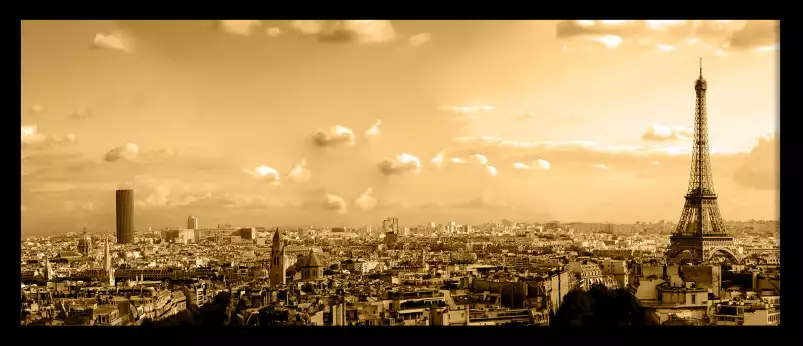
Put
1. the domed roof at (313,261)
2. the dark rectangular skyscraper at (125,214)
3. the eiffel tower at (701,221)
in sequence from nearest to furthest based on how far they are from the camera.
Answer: the dark rectangular skyscraper at (125,214)
the eiffel tower at (701,221)
the domed roof at (313,261)

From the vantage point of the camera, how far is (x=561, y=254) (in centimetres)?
1675

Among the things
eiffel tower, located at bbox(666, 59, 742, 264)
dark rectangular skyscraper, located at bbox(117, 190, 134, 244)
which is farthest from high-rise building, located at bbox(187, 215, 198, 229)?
eiffel tower, located at bbox(666, 59, 742, 264)

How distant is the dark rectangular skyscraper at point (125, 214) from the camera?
10.0 metres

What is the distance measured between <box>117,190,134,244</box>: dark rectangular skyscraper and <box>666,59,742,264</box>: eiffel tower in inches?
329

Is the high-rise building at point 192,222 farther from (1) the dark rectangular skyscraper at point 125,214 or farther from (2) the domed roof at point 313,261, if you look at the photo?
(2) the domed roof at point 313,261

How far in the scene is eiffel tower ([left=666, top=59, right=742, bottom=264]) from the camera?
1575cm

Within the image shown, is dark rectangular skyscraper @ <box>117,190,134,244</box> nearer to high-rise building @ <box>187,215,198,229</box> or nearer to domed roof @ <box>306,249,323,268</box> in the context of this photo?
high-rise building @ <box>187,215,198,229</box>

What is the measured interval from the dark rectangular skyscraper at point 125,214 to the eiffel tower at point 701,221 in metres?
8.36

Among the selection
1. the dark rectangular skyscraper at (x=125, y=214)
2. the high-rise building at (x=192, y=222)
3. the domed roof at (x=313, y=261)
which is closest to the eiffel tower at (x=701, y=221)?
the domed roof at (x=313, y=261)

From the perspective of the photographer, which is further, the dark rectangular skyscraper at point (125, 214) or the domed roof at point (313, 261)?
the domed roof at point (313, 261)

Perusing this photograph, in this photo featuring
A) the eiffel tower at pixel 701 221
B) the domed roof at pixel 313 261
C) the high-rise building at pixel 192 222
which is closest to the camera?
the high-rise building at pixel 192 222
